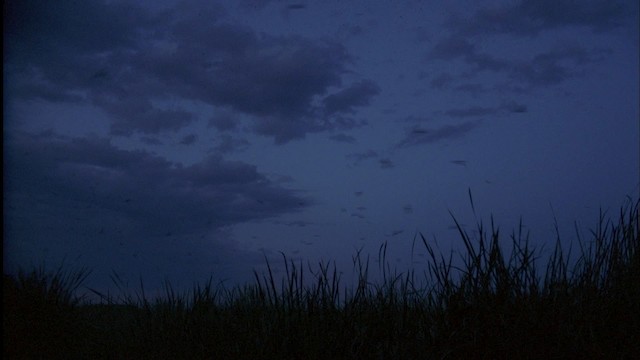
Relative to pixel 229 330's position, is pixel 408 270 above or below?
above

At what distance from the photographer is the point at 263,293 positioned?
441 cm

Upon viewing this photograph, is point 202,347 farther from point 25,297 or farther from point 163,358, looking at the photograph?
point 25,297

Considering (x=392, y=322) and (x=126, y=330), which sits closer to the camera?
(x=392, y=322)

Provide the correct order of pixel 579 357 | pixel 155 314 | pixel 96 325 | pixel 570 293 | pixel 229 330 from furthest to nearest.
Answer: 1. pixel 96 325
2. pixel 155 314
3. pixel 229 330
4. pixel 570 293
5. pixel 579 357

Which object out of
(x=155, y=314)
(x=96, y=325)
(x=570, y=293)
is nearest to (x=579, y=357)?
(x=570, y=293)

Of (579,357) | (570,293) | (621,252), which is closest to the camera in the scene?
(579,357)

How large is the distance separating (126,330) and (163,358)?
3.26ft

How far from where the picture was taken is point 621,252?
4121 mm

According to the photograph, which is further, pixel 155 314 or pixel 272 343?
pixel 155 314

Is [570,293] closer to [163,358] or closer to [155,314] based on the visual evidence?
[163,358]

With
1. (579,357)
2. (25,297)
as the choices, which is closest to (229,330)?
(579,357)

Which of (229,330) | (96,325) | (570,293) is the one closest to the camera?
(570,293)

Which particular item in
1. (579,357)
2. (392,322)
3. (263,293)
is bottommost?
(579,357)

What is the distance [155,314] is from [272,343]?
1.70m
